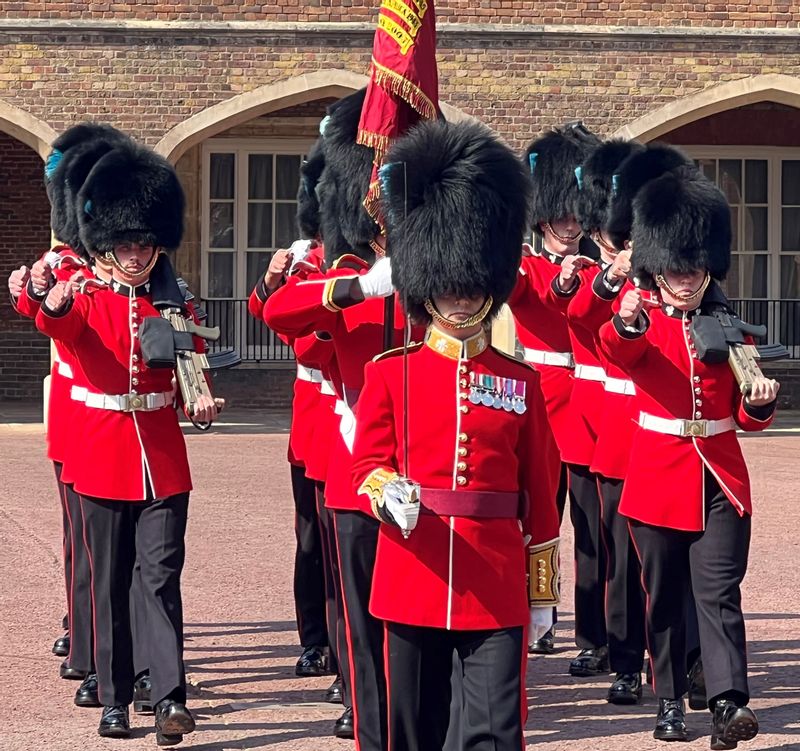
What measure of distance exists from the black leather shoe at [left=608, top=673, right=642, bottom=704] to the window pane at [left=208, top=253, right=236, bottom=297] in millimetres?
11438

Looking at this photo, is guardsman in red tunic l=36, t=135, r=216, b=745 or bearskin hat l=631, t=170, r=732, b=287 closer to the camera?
guardsman in red tunic l=36, t=135, r=216, b=745

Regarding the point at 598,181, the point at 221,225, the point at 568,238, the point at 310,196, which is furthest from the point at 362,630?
the point at 221,225

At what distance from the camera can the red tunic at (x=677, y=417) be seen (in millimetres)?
5293

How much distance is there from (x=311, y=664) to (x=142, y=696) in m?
0.72

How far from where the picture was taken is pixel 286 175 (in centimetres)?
1703

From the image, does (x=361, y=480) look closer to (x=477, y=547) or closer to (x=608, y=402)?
(x=477, y=547)

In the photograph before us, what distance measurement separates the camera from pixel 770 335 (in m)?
17.1

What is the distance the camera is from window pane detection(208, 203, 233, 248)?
17.0 meters

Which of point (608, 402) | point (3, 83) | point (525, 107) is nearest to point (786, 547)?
point (608, 402)

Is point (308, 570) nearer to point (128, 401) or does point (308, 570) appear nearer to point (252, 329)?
point (128, 401)

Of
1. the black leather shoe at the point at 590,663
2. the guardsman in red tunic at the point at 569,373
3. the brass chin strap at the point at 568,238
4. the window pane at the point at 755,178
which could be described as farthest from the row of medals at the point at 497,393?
the window pane at the point at 755,178

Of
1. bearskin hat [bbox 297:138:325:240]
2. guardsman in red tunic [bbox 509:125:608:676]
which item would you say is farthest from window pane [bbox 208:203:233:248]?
bearskin hat [bbox 297:138:325:240]

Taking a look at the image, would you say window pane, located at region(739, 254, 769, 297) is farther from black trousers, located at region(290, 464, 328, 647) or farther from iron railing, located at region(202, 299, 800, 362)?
black trousers, located at region(290, 464, 328, 647)

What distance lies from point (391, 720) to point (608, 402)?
2.27 m
